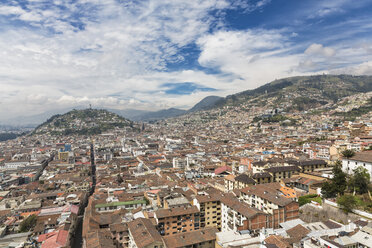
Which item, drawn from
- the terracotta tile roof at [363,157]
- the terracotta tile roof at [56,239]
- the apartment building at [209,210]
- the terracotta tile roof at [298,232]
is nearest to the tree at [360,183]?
the terracotta tile roof at [363,157]

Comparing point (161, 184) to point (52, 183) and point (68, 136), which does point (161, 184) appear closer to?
point (52, 183)

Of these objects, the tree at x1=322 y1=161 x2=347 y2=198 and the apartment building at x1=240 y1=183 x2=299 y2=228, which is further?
the apartment building at x1=240 y1=183 x2=299 y2=228

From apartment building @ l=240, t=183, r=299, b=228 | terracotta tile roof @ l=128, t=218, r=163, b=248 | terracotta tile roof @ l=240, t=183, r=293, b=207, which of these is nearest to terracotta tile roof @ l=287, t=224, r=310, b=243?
apartment building @ l=240, t=183, r=299, b=228

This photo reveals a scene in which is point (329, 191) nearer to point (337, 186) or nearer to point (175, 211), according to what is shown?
point (337, 186)

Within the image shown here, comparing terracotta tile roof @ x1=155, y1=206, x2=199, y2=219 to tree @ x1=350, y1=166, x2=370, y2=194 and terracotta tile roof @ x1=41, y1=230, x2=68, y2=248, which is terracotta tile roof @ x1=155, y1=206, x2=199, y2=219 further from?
tree @ x1=350, y1=166, x2=370, y2=194

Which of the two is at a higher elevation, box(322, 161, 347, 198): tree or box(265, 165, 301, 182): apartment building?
box(322, 161, 347, 198): tree

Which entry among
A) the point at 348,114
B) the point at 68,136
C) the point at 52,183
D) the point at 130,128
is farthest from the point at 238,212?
the point at 130,128

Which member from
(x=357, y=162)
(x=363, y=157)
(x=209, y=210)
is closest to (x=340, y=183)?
(x=357, y=162)

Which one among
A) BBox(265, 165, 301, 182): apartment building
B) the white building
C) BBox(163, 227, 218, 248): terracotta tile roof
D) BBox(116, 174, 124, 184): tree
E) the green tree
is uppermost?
the white building
